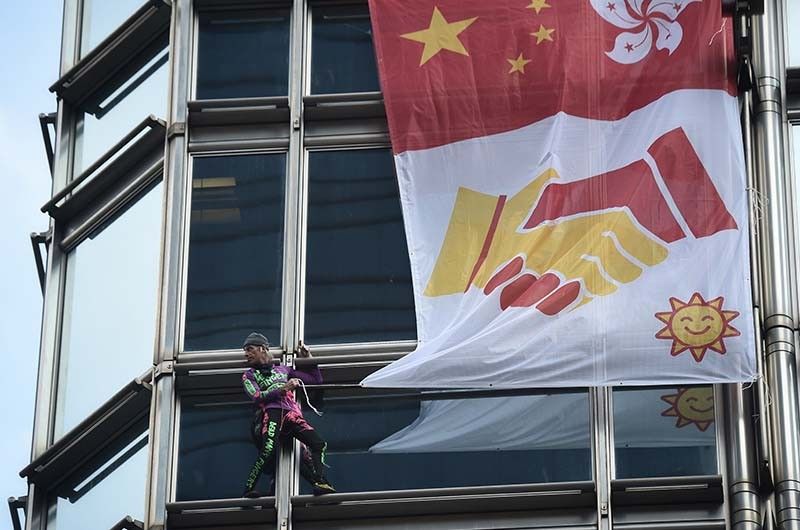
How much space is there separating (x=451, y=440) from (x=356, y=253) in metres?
2.73

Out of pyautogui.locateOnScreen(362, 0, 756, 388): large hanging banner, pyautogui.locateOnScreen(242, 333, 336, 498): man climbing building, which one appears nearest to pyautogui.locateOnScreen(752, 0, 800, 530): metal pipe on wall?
pyautogui.locateOnScreen(362, 0, 756, 388): large hanging banner

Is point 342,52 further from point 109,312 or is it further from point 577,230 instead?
point 109,312

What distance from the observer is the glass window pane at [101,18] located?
3206 centimetres

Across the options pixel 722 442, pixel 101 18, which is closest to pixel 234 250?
pixel 101 18

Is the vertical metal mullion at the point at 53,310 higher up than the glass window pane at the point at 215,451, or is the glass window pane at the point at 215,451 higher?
the vertical metal mullion at the point at 53,310

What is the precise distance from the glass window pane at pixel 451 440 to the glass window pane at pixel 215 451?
0.77 m

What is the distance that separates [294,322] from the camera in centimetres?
2841

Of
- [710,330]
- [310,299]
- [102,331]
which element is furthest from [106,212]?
[710,330]

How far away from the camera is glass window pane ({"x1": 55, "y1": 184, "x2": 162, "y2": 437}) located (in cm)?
A: 2962

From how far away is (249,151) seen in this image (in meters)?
29.7

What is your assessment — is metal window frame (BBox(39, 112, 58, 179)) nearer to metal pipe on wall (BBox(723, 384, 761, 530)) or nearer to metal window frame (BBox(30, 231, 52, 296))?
metal window frame (BBox(30, 231, 52, 296))

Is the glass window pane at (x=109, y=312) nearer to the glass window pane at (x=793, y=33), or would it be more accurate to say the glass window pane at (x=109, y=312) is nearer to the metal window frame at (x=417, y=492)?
the metal window frame at (x=417, y=492)

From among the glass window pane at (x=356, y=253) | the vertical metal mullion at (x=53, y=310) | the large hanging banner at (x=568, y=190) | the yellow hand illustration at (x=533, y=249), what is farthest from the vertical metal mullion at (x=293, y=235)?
the vertical metal mullion at (x=53, y=310)

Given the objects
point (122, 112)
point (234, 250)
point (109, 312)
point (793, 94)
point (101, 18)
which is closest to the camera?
point (234, 250)
